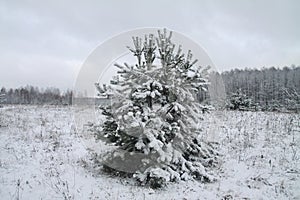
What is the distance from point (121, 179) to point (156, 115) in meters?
2.24

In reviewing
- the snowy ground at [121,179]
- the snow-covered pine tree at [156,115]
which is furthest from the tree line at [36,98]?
the snow-covered pine tree at [156,115]

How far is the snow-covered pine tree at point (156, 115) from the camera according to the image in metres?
7.01

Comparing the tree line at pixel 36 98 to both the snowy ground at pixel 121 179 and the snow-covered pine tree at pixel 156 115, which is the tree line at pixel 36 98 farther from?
the snow-covered pine tree at pixel 156 115

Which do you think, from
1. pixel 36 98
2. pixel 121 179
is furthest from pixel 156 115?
pixel 36 98

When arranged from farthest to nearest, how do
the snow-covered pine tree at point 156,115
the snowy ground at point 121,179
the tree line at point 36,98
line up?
the tree line at point 36,98
the snow-covered pine tree at point 156,115
the snowy ground at point 121,179

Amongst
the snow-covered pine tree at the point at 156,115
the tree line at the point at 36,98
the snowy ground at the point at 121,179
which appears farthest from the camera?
the tree line at the point at 36,98

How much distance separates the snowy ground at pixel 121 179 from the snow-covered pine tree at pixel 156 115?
53cm

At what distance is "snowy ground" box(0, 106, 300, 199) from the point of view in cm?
656

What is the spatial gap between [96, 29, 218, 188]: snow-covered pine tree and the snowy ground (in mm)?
526

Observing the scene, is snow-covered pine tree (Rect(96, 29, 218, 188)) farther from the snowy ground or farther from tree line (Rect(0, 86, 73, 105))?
tree line (Rect(0, 86, 73, 105))

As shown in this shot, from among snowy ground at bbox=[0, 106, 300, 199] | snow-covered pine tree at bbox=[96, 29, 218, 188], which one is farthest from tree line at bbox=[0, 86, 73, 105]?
snow-covered pine tree at bbox=[96, 29, 218, 188]

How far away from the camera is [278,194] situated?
671 cm

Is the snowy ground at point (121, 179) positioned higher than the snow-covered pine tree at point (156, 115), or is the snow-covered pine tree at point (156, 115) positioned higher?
the snow-covered pine tree at point (156, 115)

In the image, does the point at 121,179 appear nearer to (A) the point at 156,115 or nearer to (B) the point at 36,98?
(A) the point at 156,115
